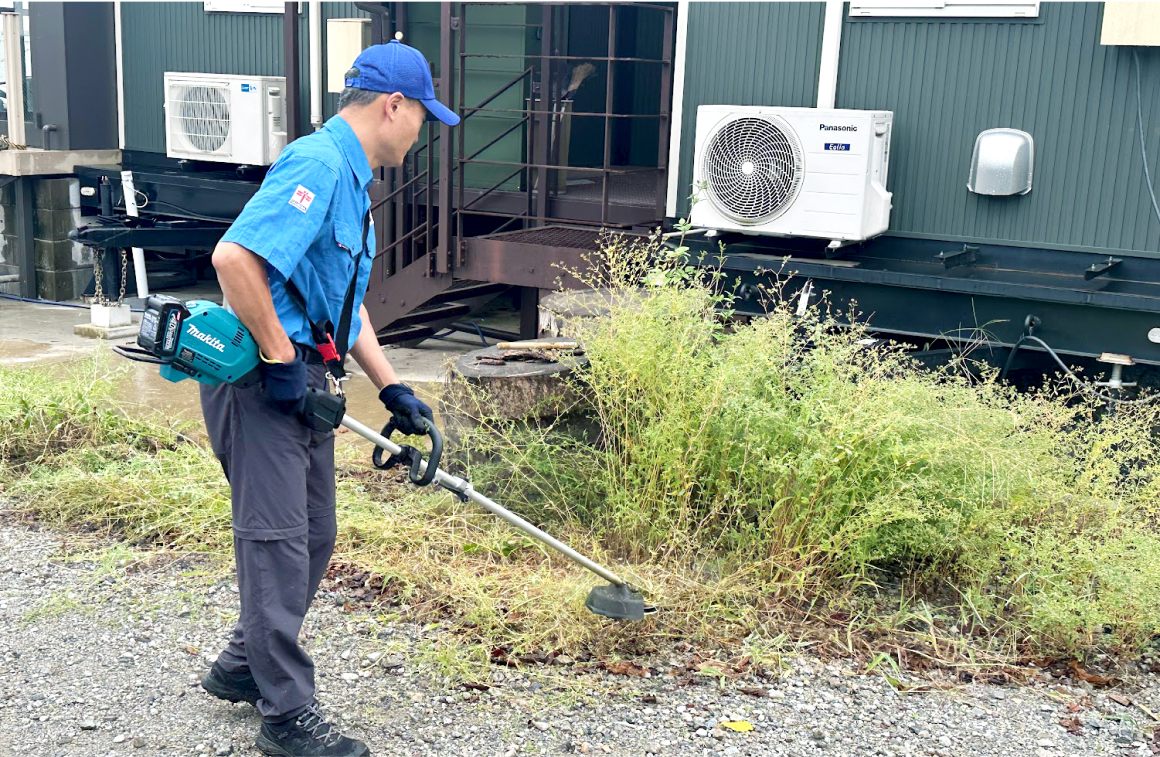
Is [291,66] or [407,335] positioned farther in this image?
[291,66]

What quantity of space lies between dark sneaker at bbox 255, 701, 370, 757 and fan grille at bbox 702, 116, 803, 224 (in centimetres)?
490

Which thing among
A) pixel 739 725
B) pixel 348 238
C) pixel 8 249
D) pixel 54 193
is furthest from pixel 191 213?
pixel 739 725

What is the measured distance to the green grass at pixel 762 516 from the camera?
13.3ft

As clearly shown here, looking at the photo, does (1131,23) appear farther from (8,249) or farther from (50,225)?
(8,249)

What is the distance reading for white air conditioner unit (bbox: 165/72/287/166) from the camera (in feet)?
34.6

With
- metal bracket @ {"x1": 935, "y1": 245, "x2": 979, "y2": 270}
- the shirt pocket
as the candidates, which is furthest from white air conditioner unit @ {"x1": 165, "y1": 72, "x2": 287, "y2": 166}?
the shirt pocket

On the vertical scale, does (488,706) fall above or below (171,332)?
below

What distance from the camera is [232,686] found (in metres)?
3.50

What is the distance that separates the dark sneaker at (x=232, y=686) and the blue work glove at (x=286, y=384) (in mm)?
950

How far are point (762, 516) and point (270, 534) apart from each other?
6.60ft

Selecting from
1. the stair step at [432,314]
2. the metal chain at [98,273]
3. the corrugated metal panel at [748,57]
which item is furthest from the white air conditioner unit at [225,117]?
the corrugated metal panel at [748,57]

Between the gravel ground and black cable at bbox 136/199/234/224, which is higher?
black cable at bbox 136/199/234/224

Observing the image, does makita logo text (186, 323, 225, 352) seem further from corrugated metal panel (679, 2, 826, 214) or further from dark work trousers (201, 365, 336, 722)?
corrugated metal panel (679, 2, 826, 214)

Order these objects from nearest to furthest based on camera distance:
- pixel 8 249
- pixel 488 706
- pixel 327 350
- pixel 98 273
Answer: pixel 327 350, pixel 488 706, pixel 98 273, pixel 8 249
